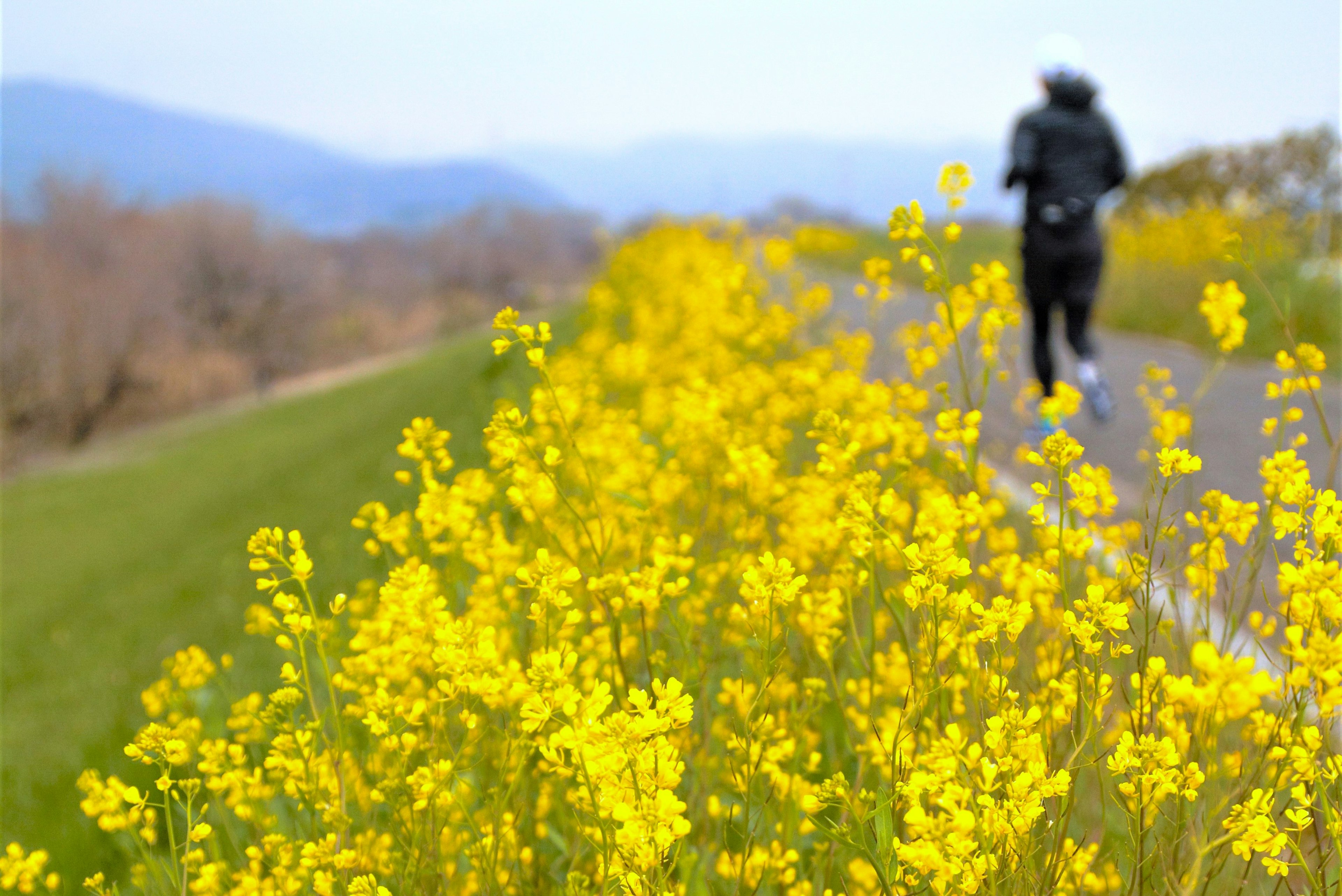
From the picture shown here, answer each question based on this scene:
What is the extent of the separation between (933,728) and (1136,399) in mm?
6318

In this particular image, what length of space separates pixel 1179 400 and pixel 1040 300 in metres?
1.22

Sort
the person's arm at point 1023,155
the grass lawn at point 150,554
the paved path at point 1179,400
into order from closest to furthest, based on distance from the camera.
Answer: the grass lawn at point 150,554 < the paved path at point 1179,400 < the person's arm at point 1023,155

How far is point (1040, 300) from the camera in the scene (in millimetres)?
5527

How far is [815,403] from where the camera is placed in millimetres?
3438

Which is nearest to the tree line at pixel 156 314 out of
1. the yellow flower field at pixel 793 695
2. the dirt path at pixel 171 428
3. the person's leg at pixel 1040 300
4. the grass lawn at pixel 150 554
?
the dirt path at pixel 171 428

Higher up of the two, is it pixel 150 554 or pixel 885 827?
pixel 885 827

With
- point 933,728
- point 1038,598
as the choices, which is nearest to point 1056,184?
point 1038,598

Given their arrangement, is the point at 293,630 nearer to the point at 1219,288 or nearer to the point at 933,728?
the point at 933,728

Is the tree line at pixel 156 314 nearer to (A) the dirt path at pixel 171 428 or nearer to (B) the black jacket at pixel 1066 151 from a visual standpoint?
(A) the dirt path at pixel 171 428

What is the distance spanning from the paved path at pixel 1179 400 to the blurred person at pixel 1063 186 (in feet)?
1.13

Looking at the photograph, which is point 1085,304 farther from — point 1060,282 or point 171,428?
point 171,428

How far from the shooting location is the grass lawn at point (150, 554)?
4.45 metres

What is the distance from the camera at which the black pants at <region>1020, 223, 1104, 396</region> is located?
545 cm

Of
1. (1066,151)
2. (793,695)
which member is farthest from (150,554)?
(793,695)
